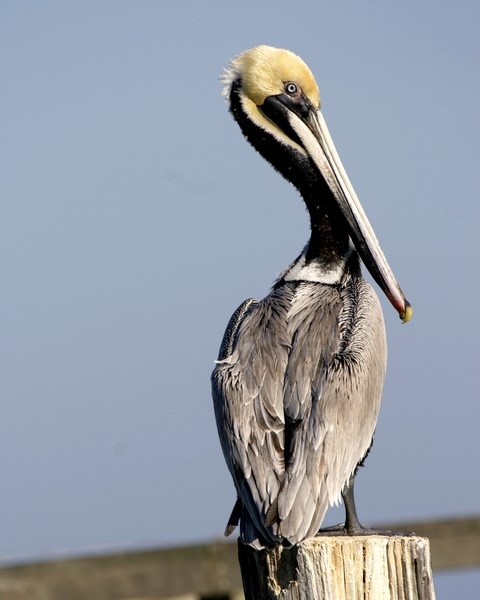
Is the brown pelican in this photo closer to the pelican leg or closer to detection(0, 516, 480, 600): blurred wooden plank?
the pelican leg

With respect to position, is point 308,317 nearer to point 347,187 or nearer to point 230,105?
point 347,187

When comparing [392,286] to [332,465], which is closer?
[332,465]

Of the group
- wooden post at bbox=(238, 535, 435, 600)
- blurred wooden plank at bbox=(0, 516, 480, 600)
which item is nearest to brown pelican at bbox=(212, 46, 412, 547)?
wooden post at bbox=(238, 535, 435, 600)

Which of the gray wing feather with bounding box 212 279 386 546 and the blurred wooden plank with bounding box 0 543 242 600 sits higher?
the gray wing feather with bounding box 212 279 386 546

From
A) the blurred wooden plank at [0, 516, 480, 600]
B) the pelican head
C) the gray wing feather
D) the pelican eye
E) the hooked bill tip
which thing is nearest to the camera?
the gray wing feather

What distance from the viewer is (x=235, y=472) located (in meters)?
5.48

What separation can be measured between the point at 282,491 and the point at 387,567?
59 cm

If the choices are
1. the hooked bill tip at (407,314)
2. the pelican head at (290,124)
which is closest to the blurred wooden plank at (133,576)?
the hooked bill tip at (407,314)

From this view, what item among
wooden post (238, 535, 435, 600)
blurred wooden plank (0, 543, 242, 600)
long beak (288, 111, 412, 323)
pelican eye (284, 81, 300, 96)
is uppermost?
pelican eye (284, 81, 300, 96)

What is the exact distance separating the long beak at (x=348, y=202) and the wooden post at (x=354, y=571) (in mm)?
1665

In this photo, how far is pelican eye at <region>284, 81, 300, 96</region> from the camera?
7055 mm

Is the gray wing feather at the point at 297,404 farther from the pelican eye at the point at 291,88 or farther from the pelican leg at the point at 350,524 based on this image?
the pelican eye at the point at 291,88

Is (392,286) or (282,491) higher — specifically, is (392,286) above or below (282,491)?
above

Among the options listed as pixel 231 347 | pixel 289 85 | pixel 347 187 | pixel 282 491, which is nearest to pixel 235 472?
pixel 282 491
